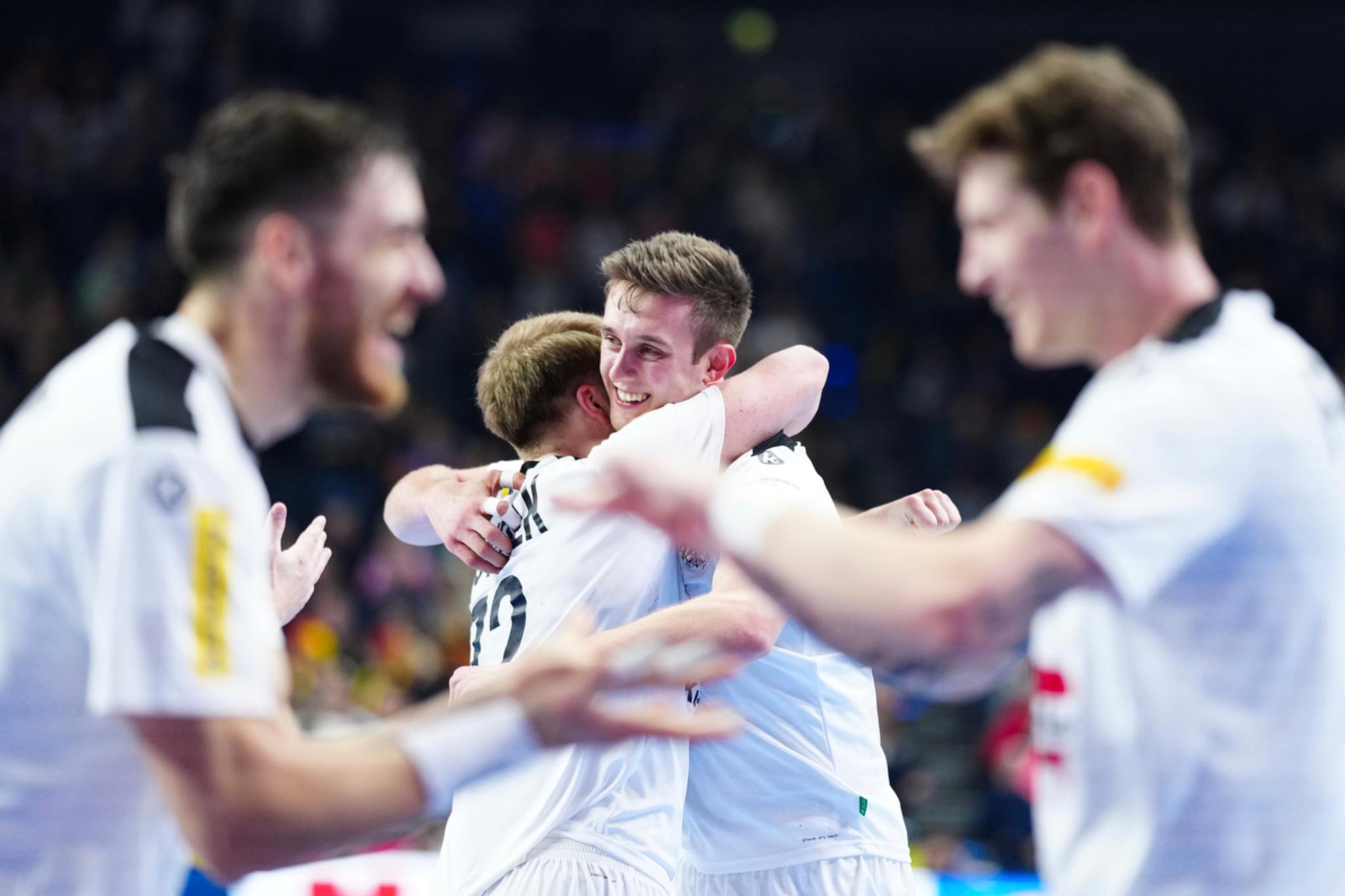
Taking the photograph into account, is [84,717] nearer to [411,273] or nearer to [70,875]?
[70,875]

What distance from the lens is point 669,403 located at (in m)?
4.20

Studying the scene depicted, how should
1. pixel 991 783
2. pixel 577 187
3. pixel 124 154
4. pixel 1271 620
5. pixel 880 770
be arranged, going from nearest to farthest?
pixel 1271 620 → pixel 880 770 → pixel 991 783 → pixel 124 154 → pixel 577 187

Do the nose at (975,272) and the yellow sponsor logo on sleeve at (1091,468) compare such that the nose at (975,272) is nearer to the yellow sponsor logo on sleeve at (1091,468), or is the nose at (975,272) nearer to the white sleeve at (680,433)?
the yellow sponsor logo on sleeve at (1091,468)

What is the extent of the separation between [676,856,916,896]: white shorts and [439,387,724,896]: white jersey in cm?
Result: 28

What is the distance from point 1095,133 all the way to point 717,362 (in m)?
2.03

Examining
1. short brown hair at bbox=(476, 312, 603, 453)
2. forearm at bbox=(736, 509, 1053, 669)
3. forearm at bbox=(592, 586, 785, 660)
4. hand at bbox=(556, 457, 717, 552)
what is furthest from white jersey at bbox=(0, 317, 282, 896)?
short brown hair at bbox=(476, 312, 603, 453)

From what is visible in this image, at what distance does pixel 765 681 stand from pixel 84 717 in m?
2.27

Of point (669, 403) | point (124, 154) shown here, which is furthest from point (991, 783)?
point (124, 154)

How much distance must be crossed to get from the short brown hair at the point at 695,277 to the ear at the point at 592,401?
33 centimetres

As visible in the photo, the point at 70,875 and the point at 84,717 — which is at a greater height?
the point at 84,717

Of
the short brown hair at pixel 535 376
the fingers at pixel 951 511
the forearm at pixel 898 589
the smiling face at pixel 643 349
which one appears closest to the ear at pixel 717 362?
the smiling face at pixel 643 349

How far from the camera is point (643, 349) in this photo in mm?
4215

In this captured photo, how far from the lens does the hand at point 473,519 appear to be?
13.5 feet

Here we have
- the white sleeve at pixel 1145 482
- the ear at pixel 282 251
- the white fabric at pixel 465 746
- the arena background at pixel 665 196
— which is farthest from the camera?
the arena background at pixel 665 196
